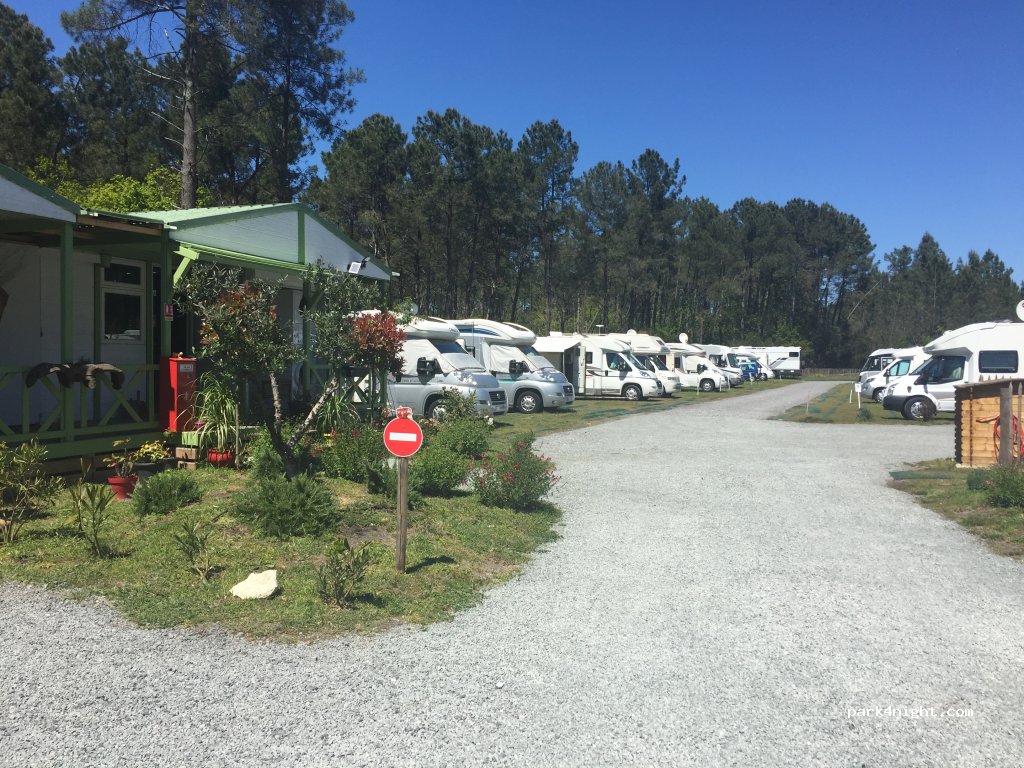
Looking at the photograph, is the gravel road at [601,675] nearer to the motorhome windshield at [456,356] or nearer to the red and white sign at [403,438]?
the red and white sign at [403,438]

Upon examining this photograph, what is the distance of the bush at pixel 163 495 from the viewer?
300 inches

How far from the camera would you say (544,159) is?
47938 millimetres

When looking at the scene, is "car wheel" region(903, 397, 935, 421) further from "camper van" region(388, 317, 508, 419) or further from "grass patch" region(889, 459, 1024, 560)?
"camper van" region(388, 317, 508, 419)

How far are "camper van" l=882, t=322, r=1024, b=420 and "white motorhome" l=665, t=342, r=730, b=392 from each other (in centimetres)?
1672

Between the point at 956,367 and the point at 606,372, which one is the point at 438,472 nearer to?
the point at 956,367

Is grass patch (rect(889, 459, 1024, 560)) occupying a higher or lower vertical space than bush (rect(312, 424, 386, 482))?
lower

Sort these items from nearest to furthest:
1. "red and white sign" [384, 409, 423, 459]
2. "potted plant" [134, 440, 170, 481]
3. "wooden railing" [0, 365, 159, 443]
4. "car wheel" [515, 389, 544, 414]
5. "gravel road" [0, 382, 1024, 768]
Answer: "gravel road" [0, 382, 1024, 768] → "red and white sign" [384, 409, 423, 459] → "wooden railing" [0, 365, 159, 443] → "potted plant" [134, 440, 170, 481] → "car wheel" [515, 389, 544, 414]

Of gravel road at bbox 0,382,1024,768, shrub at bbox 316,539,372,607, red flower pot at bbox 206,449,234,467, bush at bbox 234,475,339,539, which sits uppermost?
red flower pot at bbox 206,449,234,467

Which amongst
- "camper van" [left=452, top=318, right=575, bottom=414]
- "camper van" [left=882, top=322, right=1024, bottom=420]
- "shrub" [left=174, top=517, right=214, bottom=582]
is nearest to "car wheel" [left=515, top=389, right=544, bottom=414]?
"camper van" [left=452, top=318, right=575, bottom=414]

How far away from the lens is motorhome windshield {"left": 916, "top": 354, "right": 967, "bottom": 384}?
2303cm

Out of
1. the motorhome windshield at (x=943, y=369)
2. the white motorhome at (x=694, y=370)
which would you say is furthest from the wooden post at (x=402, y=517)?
the white motorhome at (x=694, y=370)

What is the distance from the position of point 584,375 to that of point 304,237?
2012 centimetres

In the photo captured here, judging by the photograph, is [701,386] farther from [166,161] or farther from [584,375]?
[166,161]

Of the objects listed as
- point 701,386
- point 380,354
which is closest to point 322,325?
point 380,354
